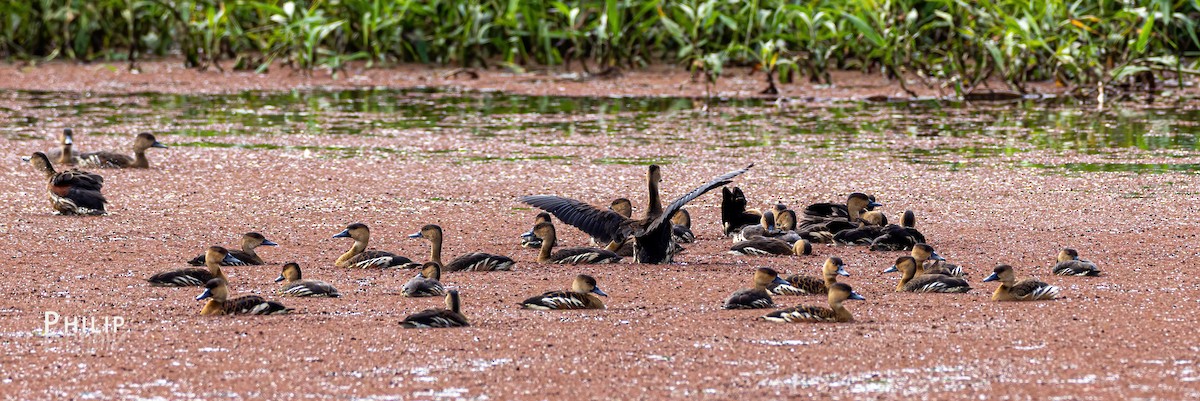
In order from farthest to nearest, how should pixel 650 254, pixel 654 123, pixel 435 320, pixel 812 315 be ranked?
pixel 654 123
pixel 650 254
pixel 812 315
pixel 435 320

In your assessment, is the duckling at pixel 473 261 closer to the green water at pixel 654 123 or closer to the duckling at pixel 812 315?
the duckling at pixel 812 315

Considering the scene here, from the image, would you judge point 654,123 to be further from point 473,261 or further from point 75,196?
point 473,261

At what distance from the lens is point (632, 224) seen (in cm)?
760

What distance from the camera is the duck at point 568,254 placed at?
7578 mm

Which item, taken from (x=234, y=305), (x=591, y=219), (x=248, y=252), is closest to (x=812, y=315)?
(x=591, y=219)

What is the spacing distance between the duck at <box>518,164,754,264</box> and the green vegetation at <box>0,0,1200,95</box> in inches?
318

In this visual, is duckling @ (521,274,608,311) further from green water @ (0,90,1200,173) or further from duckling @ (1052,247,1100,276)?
green water @ (0,90,1200,173)

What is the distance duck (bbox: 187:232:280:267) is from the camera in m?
7.38

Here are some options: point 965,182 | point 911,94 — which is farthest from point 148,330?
point 911,94

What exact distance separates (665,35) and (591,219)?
10617mm

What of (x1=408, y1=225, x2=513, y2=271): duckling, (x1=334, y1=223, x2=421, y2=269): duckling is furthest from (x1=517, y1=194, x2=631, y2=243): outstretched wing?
(x1=334, y1=223, x2=421, y2=269): duckling

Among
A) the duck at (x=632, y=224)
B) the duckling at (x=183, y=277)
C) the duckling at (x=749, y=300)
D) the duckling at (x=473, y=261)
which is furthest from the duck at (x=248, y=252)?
the duckling at (x=749, y=300)

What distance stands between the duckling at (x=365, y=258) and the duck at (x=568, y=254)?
587mm

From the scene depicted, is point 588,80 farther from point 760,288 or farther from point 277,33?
point 760,288
